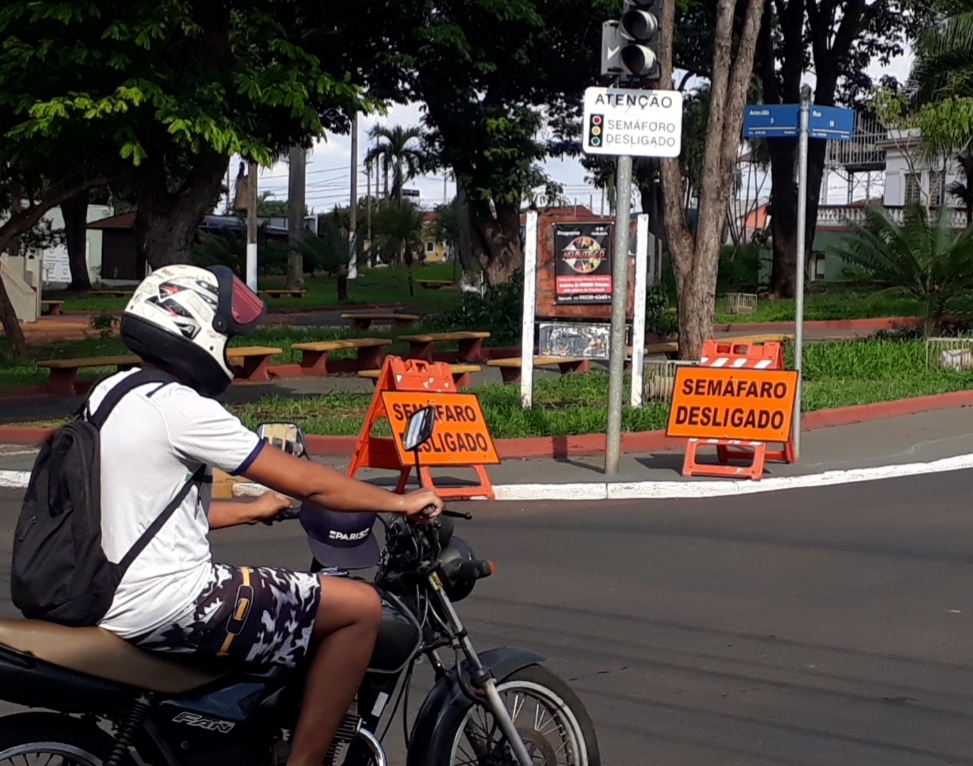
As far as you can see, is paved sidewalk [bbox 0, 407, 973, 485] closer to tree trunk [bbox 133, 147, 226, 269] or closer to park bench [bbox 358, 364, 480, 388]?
park bench [bbox 358, 364, 480, 388]

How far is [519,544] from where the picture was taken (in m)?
9.20

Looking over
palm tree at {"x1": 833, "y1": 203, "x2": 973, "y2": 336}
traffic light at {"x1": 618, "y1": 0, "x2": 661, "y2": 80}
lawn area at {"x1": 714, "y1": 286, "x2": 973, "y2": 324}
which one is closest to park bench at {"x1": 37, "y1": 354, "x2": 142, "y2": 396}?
traffic light at {"x1": 618, "y1": 0, "x2": 661, "y2": 80}

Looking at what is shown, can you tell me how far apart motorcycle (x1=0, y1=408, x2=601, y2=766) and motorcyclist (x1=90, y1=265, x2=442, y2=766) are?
0.09m

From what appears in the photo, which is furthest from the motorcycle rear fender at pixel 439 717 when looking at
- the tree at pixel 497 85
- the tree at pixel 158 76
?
the tree at pixel 497 85

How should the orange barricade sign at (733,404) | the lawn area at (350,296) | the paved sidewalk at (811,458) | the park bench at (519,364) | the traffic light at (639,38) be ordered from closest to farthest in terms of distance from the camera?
1. the traffic light at (639,38)
2. the paved sidewalk at (811,458)
3. the orange barricade sign at (733,404)
4. the park bench at (519,364)
5. the lawn area at (350,296)

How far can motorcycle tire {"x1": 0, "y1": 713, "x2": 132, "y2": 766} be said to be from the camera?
3406 millimetres

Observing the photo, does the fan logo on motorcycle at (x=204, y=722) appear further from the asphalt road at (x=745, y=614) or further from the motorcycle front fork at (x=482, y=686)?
the asphalt road at (x=745, y=614)

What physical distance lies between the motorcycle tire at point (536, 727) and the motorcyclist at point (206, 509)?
1.36 ft

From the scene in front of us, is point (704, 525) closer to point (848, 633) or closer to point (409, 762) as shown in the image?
point (848, 633)

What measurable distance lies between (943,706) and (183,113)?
10.9 metres

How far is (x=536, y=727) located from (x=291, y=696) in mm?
814

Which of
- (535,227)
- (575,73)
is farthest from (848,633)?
(575,73)

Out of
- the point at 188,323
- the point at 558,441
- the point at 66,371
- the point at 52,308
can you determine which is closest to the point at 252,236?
the point at 52,308

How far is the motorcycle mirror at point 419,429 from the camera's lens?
12.6 feet
